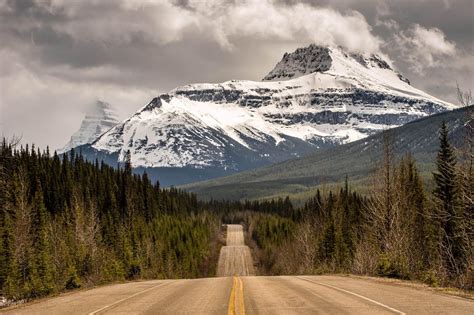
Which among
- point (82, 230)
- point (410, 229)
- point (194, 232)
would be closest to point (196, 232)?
point (194, 232)

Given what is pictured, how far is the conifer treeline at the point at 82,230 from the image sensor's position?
142 feet

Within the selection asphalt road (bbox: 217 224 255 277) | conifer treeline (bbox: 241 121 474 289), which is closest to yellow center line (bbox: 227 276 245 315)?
conifer treeline (bbox: 241 121 474 289)

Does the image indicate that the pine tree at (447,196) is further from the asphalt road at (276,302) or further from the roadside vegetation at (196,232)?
the asphalt road at (276,302)

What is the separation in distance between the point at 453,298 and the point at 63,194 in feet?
309

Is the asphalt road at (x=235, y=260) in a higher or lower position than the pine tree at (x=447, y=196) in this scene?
lower

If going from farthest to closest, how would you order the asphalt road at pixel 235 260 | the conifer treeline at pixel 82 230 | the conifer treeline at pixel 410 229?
the asphalt road at pixel 235 260 < the conifer treeline at pixel 82 230 < the conifer treeline at pixel 410 229

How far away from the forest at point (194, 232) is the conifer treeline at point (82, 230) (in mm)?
211

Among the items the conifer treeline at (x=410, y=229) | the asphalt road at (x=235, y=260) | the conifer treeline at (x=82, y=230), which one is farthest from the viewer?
the asphalt road at (x=235, y=260)

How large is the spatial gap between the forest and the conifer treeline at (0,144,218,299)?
0.69ft

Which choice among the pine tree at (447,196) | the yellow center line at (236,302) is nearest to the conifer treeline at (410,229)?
the pine tree at (447,196)

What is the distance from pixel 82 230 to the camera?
68.2 meters

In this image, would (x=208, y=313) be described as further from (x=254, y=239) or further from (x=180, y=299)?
(x=254, y=239)

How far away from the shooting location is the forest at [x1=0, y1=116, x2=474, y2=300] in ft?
115

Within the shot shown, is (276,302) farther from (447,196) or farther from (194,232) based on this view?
(194,232)
